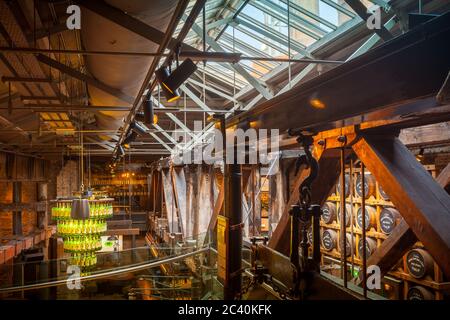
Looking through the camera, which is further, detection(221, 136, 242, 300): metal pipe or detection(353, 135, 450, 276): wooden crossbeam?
detection(221, 136, 242, 300): metal pipe

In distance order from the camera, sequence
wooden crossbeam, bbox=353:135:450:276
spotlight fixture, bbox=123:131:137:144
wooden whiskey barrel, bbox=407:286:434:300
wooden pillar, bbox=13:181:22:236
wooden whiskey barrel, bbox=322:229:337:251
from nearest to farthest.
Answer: wooden crossbeam, bbox=353:135:450:276, wooden whiskey barrel, bbox=407:286:434:300, wooden whiskey barrel, bbox=322:229:337:251, spotlight fixture, bbox=123:131:137:144, wooden pillar, bbox=13:181:22:236

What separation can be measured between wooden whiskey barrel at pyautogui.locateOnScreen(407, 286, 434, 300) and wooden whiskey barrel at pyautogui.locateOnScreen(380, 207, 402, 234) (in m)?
0.93

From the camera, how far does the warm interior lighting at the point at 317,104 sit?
201 cm

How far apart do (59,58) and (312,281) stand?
186 inches

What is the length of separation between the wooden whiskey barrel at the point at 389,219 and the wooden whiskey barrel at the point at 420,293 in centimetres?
93

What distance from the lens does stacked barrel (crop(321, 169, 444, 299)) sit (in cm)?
514

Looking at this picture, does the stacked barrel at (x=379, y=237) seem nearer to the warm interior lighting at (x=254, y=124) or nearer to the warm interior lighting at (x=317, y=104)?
the warm interior lighting at (x=254, y=124)

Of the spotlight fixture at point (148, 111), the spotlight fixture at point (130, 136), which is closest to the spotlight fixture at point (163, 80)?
the spotlight fixture at point (148, 111)

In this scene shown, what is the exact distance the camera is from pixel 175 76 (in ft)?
11.2

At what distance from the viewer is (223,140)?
350 cm

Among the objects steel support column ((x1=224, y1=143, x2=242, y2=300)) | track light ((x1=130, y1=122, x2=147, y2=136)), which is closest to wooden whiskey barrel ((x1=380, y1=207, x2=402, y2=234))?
steel support column ((x1=224, y1=143, x2=242, y2=300))

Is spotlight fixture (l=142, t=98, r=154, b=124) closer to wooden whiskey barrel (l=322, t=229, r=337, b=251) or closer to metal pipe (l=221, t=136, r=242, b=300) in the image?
metal pipe (l=221, t=136, r=242, b=300)
